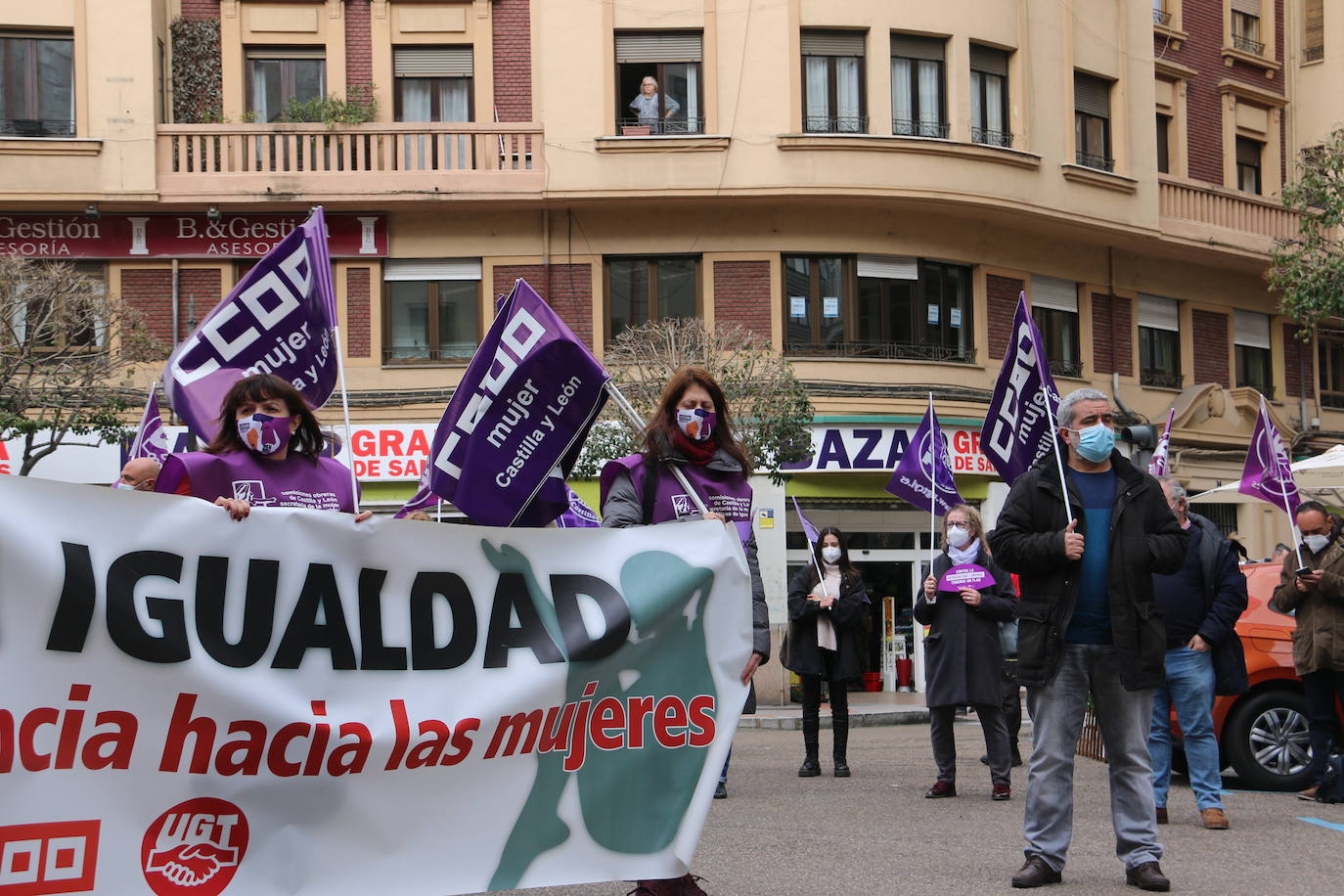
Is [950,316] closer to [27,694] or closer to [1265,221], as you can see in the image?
[1265,221]

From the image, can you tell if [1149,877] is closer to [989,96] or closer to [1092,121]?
[989,96]

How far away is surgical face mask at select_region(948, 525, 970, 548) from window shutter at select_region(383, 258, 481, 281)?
51.8 feet

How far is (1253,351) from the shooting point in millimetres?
31203

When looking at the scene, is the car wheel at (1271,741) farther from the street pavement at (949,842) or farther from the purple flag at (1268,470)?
the purple flag at (1268,470)

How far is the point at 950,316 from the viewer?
86.0 feet

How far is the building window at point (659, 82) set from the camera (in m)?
25.4

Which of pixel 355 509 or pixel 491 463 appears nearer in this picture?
pixel 355 509

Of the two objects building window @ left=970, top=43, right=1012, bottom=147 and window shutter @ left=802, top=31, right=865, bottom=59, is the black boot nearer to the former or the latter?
→ window shutter @ left=802, top=31, right=865, bottom=59

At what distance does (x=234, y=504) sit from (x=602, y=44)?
820 inches

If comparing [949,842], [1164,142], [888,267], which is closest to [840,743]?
[949,842]

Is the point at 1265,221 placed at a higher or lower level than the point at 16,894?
higher

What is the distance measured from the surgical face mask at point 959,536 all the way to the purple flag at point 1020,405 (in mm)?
456

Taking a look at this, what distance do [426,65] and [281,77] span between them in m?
2.21

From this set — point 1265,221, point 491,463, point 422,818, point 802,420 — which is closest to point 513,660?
point 422,818
